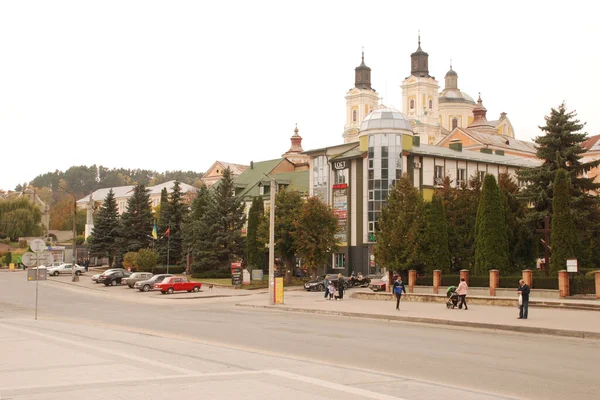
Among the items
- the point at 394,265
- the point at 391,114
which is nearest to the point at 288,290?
the point at 394,265

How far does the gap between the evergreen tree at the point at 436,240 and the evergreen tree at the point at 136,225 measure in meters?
Result: 43.1

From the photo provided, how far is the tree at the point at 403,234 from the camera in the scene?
42781 mm

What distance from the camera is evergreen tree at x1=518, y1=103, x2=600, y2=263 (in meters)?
41.5

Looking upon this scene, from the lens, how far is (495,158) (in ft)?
250

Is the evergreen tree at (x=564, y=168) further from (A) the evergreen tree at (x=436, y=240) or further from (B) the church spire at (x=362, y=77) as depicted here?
(B) the church spire at (x=362, y=77)

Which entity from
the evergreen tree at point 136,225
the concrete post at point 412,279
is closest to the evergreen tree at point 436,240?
the concrete post at point 412,279

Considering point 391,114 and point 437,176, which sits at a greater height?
point 391,114

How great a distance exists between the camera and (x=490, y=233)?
40125mm

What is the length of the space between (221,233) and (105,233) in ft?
72.5

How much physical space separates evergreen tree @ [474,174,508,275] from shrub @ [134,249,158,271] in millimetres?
37191

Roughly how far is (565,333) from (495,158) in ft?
193

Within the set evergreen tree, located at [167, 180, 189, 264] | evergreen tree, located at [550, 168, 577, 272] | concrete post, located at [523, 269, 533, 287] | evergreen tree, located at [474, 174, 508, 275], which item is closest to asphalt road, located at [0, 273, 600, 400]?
concrete post, located at [523, 269, 533, 287]

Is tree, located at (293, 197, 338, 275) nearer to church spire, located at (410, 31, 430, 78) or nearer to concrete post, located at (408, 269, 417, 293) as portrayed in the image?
concrete post, located at (408, 269, 417, 293)

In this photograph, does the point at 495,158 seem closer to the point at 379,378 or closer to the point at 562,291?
the point at 562,291
